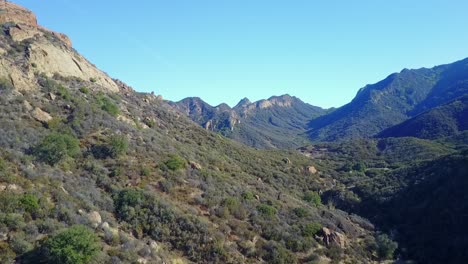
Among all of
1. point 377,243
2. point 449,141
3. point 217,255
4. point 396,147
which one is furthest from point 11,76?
point 449,141

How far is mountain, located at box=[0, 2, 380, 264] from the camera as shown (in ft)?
65.1

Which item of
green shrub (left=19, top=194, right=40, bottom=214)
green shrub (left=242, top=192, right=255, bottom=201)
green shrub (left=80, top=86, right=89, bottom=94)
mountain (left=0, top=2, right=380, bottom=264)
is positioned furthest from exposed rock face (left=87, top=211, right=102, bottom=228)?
green shrub (left=80, top=86, right=89, bottom=94)

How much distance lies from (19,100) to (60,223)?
20.9 meters

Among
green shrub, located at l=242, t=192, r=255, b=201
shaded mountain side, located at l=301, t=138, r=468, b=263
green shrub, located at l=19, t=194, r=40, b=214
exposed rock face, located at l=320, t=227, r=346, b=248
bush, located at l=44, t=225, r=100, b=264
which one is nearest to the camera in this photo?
bush, located at l=44, t=225, r=100, b=264

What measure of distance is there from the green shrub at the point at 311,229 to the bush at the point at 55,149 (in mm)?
19464

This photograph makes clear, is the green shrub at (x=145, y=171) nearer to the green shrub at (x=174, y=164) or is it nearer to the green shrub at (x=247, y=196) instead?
the green shrub at (x=174, y=164)

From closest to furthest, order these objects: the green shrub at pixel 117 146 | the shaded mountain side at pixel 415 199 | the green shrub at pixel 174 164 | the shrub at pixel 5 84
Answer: the green shrub at pixel 117 146, the shaded mountain side at pixel 415 199, the green shrub at pixel 174 164, the shrub at pixel 5 84

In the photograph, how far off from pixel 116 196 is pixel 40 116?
1417 centimetres

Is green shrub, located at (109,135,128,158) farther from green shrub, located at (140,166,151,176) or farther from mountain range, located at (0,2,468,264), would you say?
green shrub, located at (140,166,151,176)

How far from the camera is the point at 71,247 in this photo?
690 inches

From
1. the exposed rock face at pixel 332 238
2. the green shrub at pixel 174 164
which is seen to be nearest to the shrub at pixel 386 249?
the exposed rock face at pixel 332 238

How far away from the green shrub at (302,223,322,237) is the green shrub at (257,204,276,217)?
2977 mm

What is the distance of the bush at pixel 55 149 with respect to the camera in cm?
2823

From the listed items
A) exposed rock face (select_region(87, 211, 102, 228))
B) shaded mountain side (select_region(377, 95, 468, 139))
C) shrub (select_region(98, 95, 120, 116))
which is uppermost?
shaded mountain side (select_region(377, 95, 468, 139))
